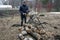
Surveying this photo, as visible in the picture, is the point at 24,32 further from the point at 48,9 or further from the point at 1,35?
the point at 48,9

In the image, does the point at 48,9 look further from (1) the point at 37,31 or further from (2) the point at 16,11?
(1) the point at 37,31

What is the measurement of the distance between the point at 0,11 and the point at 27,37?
12.7 m

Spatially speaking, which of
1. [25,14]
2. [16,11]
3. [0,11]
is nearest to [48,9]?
[16,11]

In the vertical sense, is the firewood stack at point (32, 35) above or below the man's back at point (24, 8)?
below

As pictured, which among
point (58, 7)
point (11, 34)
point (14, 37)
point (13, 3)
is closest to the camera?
point (14, 37)

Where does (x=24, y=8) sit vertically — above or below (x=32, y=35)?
above

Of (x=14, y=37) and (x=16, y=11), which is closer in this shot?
(x=14, y=37)

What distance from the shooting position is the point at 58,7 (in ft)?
85.4

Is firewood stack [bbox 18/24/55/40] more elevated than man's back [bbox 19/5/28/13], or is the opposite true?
man's back [bbox 19/5/28/13]

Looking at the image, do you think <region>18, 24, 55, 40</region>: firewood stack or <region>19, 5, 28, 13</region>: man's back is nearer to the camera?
<region>18, 24, 55, 40</region>: firewood stack

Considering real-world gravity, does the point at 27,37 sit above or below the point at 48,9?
above

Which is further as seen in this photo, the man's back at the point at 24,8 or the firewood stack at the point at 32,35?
the man's back at the point at 24,8

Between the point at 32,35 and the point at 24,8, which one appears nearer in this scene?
the point at 32,35

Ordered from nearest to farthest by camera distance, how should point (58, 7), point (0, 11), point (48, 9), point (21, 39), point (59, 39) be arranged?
point (21, 39)
point (59, 39)
point (0, 11)
point (48, 9)
point (58, 7)
